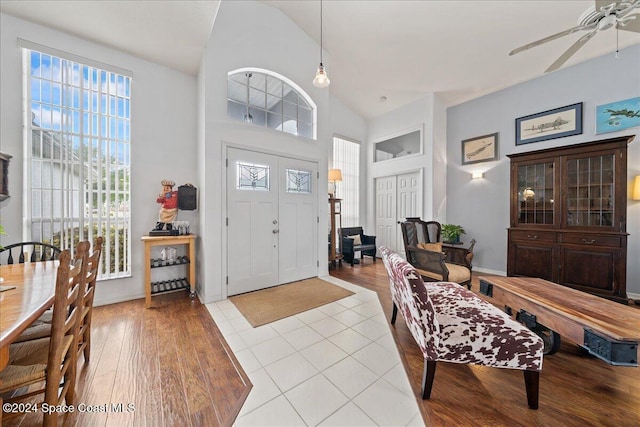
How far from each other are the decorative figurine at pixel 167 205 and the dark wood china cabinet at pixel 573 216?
209 inches

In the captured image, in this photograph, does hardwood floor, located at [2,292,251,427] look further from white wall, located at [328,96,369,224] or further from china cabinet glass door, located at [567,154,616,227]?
china cabinet glass door, located at [567,154,616,227]

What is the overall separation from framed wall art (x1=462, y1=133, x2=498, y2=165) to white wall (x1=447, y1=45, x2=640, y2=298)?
0.10 m

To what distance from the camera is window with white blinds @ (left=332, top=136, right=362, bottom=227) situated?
5.68m

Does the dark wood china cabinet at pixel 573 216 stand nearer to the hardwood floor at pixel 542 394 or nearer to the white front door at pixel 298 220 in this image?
the hardwood floor at pixel 542 394

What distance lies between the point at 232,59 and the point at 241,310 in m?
3.30

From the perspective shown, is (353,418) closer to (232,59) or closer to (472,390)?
(472,390)

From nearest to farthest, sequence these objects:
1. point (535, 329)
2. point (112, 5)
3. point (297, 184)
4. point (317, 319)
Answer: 1. point (535, 329)
2. point (112, 5)
3. point (317, 319)
4. point (297, 184)

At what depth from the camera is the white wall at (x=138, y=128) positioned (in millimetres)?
2383

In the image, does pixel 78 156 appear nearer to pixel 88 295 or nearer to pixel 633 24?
pixel 88 295

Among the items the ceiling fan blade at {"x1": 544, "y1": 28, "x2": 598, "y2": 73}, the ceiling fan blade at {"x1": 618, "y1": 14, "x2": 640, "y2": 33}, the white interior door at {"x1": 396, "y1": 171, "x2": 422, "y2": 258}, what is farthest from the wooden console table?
the ceiling fan blade at {"x1": 618, "y1": 14, "x2": 640, "y2": 33}

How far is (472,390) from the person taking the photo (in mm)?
1581

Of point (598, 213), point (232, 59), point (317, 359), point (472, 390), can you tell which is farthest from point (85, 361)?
point (598, 213)

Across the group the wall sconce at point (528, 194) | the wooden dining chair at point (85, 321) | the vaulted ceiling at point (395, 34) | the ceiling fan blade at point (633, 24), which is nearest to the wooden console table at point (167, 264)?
the wooden dining chair at point (85, 321)

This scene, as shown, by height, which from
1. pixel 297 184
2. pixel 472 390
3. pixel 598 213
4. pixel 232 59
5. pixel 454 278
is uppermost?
pixel 232 59
